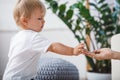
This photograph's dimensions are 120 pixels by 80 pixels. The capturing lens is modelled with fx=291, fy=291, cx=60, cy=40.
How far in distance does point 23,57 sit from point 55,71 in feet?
1.73

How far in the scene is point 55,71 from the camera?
2.00m

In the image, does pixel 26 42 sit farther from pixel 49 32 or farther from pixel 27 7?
pixel 49 32

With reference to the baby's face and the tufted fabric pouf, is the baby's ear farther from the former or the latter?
the tufted fabric pouf

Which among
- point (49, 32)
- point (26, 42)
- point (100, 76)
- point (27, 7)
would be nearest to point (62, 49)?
point (26, 42)

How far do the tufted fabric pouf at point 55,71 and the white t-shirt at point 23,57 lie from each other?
16.4 inches

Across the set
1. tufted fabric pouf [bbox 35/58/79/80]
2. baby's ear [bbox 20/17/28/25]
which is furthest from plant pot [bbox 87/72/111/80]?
baby's ear [bbox 20/17/28/25]

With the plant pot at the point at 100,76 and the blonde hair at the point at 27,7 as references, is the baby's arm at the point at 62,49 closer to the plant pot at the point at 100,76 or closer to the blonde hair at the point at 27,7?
the blonde hair at the point at 27,7

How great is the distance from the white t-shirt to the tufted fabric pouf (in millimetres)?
416

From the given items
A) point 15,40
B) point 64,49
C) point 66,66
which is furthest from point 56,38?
point 64,49

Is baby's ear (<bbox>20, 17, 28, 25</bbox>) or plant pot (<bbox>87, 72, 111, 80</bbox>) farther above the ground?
baby's ear (<bbox>20, 17, 28, 25</bbox>)

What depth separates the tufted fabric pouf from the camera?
1.98 meters

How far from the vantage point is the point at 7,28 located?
3.17 m

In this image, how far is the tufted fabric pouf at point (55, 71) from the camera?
1.98 m

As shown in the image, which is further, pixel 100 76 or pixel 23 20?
pixel 100 76
